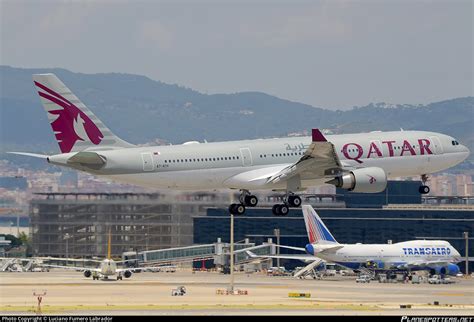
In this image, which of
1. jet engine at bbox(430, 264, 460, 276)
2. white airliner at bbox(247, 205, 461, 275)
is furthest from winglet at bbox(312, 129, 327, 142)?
jet engine at bbox(430, 264, 460, 276)

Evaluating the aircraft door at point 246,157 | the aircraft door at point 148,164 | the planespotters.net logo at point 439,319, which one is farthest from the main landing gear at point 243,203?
the planespotters.net logo at point 439,319

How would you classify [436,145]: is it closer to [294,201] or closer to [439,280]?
[294,201]

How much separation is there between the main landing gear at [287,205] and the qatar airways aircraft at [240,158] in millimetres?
63

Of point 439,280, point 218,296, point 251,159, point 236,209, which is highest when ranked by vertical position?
point 251,159

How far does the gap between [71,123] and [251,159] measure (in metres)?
11.4

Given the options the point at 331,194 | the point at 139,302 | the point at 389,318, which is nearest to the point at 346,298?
the point at 139,302

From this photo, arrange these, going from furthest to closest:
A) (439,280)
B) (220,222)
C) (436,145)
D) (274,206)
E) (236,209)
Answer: (220,222) < (439,280) < (436,145) < (236,209) < (274,206)

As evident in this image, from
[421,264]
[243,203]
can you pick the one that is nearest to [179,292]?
[243,203]

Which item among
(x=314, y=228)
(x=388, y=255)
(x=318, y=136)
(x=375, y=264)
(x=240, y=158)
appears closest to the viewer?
(x=318, y=136)

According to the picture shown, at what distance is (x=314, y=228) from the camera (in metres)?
132

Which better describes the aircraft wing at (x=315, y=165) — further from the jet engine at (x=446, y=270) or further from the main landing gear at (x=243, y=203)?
the jet engine at (x=446, y=270)

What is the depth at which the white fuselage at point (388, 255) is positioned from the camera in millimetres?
131250

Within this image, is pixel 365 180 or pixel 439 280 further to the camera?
pixel 439 280

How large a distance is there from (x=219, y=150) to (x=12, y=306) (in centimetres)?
1788
